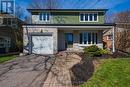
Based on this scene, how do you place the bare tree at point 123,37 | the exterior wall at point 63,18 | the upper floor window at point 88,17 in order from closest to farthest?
the upper floor window at point 88,17 → the exterior wall at point 63,18 → the bare tree at point 123,37

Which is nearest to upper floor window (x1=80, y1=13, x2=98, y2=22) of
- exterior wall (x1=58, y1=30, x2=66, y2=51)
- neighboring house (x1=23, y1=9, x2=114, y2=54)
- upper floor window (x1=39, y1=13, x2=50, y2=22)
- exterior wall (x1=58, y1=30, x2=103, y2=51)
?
neighboring house (x1=23, y1=9, x2=114, y2=54)

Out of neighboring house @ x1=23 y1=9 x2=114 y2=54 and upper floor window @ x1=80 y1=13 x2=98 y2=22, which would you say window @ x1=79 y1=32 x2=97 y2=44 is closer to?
→ neighboring house @ x1=23 y1=9 x2=114 y2=54

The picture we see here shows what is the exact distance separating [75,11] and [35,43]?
7.09 metres

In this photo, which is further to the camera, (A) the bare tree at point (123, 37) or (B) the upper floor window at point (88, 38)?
(A) the bare tree at point (123, 37)

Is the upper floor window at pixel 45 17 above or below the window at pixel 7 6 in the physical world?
below

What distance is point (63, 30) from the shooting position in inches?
1137

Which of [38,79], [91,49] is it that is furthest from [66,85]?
[91,49]

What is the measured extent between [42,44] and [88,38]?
600 centimetres

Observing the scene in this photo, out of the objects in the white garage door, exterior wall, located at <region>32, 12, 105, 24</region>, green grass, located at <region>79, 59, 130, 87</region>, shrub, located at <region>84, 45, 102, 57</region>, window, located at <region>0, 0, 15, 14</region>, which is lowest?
green grass, located at <region>79, 59, 130, 87</region>

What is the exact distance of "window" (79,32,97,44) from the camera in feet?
94.9

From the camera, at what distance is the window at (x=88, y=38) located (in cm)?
2892

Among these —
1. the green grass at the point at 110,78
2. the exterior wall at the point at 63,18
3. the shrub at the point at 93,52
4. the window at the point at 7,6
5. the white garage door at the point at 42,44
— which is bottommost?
the green grass at the point at 110,78

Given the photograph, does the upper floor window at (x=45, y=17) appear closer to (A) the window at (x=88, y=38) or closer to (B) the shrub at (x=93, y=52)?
(A) the window at (x=88, y=38)

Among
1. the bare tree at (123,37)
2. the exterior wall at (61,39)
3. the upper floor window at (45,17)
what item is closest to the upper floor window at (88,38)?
the exterior wall at (61,39)
